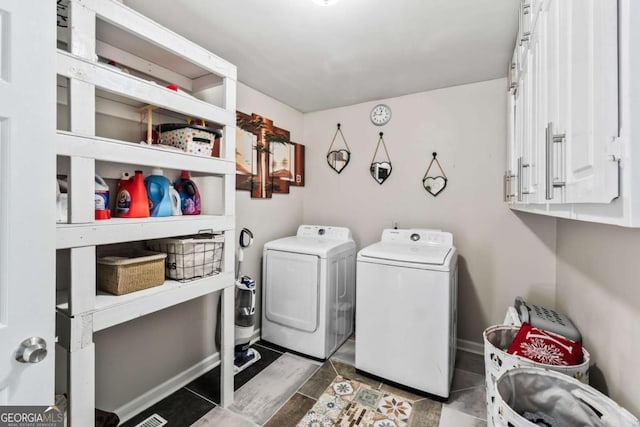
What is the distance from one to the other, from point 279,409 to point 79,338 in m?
1.24

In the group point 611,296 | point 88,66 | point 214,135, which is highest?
point 88,66

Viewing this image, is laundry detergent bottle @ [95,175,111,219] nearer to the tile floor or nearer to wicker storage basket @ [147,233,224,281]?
wicker storage basket @ [147,233,224,281]

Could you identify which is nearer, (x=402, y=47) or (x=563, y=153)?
(x=563, y=153)

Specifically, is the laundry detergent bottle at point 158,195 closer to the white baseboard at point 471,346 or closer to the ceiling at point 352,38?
the ceiling at point 352,38

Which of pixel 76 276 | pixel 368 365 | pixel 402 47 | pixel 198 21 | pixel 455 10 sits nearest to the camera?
pixel 76 276

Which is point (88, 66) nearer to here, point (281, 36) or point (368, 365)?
point (281, 36)

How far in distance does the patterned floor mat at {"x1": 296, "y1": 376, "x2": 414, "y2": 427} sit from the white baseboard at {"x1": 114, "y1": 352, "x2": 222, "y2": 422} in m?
0.94

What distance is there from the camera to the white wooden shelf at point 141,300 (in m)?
1.22

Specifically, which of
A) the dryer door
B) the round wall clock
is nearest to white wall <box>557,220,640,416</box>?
the dryer door

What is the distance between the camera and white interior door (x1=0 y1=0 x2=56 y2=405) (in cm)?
73

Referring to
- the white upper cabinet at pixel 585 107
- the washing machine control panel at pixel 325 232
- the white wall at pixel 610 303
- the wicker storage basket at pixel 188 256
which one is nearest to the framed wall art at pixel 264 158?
the washing machine control panel at pixel 325 232

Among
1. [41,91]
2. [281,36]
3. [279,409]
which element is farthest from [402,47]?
[279,409]

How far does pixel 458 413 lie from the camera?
180cm

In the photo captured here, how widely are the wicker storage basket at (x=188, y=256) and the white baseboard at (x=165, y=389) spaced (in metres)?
0.86
